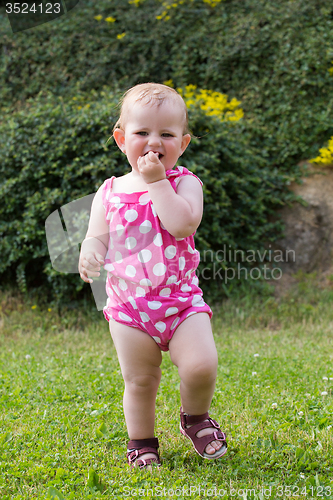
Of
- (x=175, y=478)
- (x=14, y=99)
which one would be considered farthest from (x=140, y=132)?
(x=14, y=99)

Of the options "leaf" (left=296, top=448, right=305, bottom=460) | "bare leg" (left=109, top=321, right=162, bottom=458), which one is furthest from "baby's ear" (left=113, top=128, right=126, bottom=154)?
"leaf" (left=296, top=448, right=305, bottom=460)

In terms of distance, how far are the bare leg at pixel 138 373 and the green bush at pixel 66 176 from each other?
113 inches

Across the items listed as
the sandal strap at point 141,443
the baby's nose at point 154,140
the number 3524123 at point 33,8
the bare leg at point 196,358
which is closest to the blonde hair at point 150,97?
the baby's nose at point 154,140

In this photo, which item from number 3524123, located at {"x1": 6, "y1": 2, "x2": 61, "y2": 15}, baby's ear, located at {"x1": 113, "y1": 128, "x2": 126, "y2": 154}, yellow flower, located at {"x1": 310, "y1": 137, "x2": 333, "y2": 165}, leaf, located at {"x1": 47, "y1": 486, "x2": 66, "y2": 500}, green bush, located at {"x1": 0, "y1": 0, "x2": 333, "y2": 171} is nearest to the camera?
leaf, located at {"x1": 47, "y1": 486, "x2": 66, "y2": 500}

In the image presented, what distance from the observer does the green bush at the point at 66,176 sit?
16.6ft

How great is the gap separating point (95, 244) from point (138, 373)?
1.98 ft

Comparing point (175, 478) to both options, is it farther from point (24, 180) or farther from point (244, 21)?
point (244, 21)

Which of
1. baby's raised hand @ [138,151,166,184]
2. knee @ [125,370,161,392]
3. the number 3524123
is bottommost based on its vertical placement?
knee @ [125,370,161,392]

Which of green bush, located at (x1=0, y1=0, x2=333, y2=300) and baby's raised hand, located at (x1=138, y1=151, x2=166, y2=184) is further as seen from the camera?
green bush, located at (x1=0, y1=0, x2=333, y2=300)

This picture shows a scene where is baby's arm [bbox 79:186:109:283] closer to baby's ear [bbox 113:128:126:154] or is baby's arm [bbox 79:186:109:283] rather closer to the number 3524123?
baby's ear [bbox 113:128:126:154]

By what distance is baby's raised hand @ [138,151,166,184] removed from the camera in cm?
193

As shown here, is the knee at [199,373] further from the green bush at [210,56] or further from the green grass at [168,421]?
the green bush at [210,56]

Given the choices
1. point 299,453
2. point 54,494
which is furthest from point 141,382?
point 299,453

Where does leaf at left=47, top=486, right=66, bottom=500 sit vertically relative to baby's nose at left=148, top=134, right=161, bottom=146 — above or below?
below
